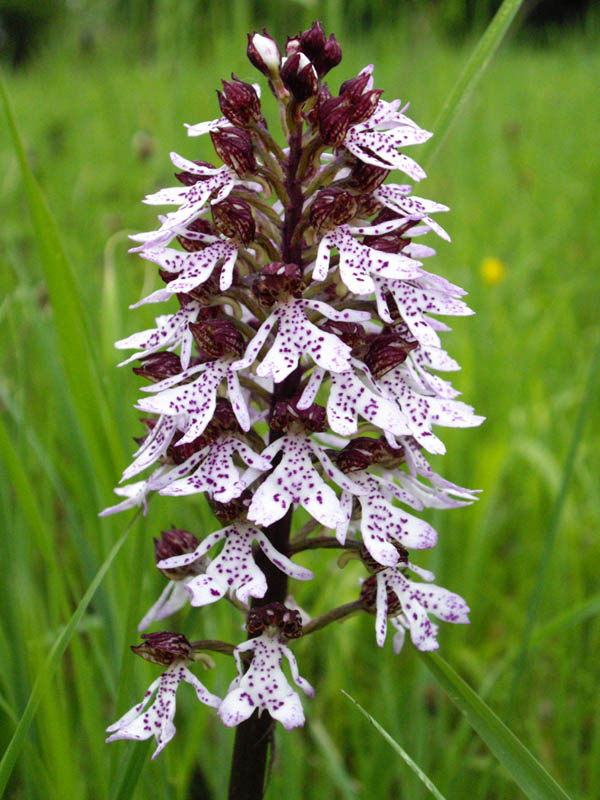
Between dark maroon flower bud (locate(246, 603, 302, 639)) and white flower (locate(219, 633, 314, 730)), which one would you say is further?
dark maroon flower bud (locate(246, 603, 302, 639))

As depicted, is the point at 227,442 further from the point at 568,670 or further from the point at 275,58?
the point at 568,670

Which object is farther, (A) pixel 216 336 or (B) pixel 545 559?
(B) pixel 545 559

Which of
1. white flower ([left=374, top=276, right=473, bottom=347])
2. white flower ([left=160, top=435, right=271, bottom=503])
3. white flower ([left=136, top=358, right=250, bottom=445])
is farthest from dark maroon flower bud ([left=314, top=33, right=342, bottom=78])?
white flower ([left=160, top=435, right=271, bottom=503])

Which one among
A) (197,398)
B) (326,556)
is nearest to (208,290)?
(197,398)

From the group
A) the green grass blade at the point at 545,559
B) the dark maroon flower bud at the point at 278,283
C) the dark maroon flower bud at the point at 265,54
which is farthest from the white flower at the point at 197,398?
the green grass blade at the point at 545,559

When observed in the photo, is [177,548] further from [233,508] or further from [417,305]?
[417,305]

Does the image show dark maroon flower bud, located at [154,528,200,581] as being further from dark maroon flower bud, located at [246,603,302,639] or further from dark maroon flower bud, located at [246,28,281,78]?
dark maroon flower bud, located at [246,28,281,78]

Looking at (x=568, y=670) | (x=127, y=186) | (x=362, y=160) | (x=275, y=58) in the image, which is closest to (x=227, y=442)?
(x=362, y=160)
